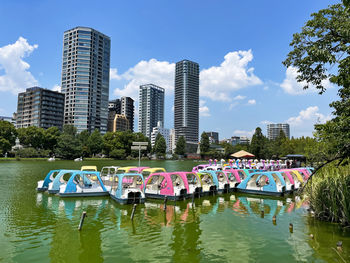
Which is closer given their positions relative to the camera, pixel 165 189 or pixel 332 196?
pixel 332 196

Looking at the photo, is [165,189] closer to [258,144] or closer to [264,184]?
[264,184]

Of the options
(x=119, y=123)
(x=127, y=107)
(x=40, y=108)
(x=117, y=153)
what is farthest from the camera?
(x=127, y=107)

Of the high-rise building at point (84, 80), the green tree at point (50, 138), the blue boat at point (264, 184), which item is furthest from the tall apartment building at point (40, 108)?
the blue boat at point (264, 184)

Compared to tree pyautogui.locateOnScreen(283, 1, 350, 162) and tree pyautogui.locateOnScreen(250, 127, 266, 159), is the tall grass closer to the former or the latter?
tree pyautogui.locateOnScreen(283, 1, 350, 162)

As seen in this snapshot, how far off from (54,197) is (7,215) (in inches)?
232

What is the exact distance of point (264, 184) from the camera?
82.9 ft

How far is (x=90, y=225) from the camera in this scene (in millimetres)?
13375

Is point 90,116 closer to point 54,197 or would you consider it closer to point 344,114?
point 54,197

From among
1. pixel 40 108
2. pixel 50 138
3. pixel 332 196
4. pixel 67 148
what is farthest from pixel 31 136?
pixel 332 196

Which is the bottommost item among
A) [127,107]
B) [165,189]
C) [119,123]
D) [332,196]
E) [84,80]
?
[165,189]

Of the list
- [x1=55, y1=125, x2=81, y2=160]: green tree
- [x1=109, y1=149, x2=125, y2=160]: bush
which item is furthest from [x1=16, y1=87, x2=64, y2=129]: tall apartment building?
[x1=109, y1=149, x2=125, y2=160]: bush

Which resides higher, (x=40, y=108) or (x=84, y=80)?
(x=84, y=80)

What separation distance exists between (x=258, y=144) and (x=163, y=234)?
81.3 meters

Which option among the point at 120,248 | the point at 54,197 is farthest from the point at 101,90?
the point at 120,248
